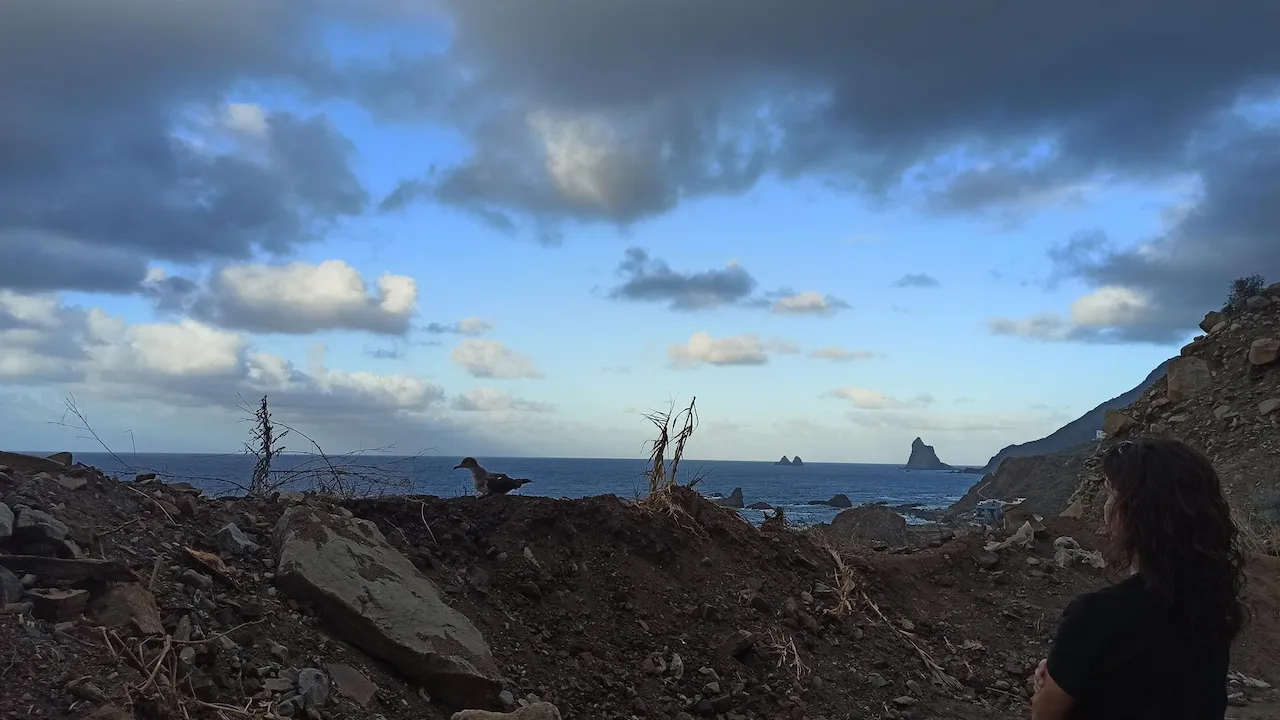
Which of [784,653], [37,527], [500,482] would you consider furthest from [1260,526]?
[37,527]

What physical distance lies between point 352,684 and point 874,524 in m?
11.5

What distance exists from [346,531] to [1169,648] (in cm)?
471

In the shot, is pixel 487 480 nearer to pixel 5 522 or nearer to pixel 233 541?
pixel 233 541

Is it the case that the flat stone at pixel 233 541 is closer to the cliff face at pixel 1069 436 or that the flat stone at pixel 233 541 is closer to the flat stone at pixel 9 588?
the flat stone at pixel 9 588

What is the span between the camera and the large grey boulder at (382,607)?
4906 mm

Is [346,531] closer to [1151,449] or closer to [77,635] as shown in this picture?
[77,635]

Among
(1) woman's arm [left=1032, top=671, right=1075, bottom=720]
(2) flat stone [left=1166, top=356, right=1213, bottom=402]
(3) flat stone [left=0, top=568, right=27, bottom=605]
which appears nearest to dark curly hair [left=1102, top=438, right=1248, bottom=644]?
(1) woman's arm [left=1032, top=671, right=1075, bottom=720]

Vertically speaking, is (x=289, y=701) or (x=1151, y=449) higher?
(x=1151, y=449)

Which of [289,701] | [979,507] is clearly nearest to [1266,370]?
[979,507]

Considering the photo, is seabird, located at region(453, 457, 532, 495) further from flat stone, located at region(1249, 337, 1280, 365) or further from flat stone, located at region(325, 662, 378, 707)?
flat stone, located at region(1249, 337, 1280, 365)

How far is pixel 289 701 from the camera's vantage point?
414 cm

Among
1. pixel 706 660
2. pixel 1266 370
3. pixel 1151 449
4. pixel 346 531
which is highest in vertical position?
pixel 1266 370

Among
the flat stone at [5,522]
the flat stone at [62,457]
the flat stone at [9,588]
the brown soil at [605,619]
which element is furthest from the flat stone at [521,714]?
the flat stone at [62,457]

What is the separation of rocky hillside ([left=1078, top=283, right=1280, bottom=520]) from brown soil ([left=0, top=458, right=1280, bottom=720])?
5.16m
